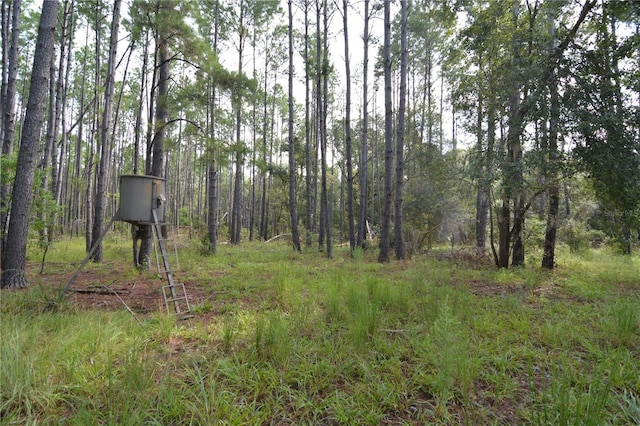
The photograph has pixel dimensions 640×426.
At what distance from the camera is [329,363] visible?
235 cm

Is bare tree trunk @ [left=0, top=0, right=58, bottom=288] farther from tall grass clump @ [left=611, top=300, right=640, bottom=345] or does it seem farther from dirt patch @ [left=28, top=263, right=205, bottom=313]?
tall grass clump @ [left=611, top=300, right=640, bottom=345]

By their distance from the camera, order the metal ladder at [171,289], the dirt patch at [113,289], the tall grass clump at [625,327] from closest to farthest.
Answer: the tall grass clump at [625,327]
the metal ladder at [171,289]
the dirt patch at [113,289]

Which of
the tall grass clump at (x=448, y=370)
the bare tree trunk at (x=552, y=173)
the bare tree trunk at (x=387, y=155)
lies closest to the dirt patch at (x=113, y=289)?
the tall grass clump at (x=448, y=370)

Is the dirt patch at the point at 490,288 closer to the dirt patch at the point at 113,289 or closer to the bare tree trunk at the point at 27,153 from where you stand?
the dirt patch at the point at 113,289

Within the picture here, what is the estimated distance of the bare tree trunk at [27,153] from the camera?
442 cm

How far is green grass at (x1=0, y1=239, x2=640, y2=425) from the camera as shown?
6.00ft

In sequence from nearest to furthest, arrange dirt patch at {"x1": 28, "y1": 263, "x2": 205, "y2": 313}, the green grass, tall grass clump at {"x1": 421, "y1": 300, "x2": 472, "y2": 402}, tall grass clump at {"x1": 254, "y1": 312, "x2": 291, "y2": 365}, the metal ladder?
the green grass, tall grass clump at {"x1": 421, "y1": 300, "x2": 472, "y2": 402}, tall grass clump at {"x1": 254, "y1": 312, "x2": 291, "y2": 365}, the metal ladder, dirt patch at {"x1": 28, "y1": 263, "x2": 205, "y2": 313}

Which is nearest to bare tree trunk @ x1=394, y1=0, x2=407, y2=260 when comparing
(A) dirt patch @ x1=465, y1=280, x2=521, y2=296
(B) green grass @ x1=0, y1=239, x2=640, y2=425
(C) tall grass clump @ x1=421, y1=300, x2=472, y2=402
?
(A) dirt patch @ x1=465, y1=280, x2=521, y2=296

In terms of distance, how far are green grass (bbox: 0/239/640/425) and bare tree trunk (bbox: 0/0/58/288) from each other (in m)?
0.94

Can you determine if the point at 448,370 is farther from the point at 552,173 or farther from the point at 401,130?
the point at 401,130

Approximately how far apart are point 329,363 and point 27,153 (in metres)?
5.50

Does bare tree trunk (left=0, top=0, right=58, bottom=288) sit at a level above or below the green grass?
above

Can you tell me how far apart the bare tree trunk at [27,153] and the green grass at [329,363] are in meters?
0.94

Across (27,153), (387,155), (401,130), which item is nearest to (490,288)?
(387,155)
